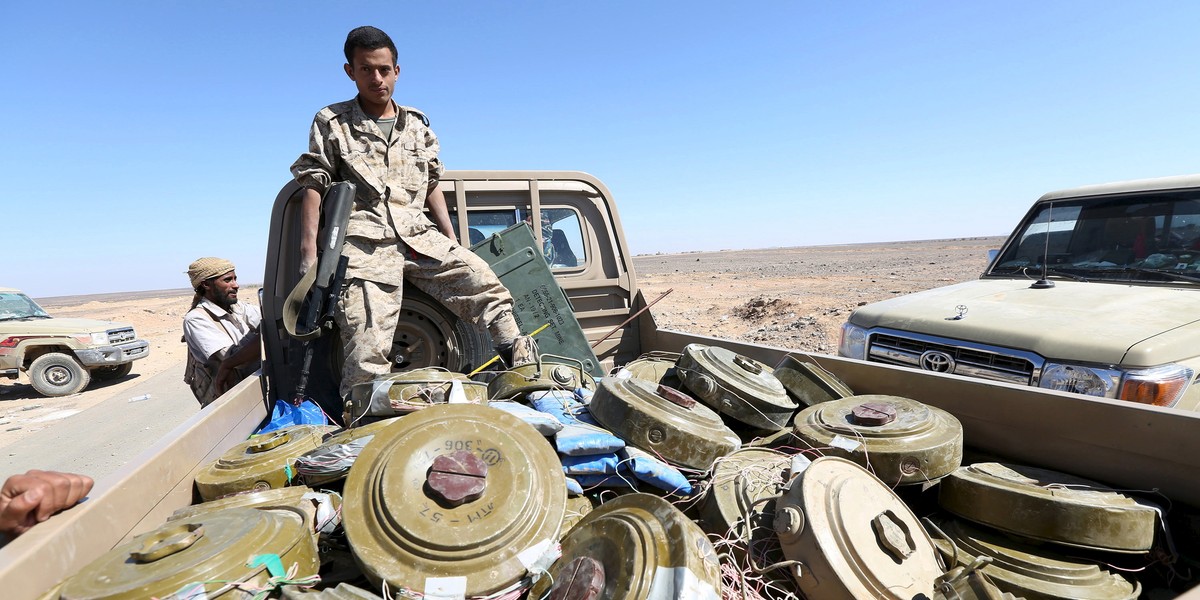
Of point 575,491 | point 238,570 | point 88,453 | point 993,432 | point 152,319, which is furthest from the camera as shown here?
point 152,319

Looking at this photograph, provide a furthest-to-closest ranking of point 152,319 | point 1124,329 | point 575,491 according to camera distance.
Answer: point 152,319, point 1124,329, point 575,491

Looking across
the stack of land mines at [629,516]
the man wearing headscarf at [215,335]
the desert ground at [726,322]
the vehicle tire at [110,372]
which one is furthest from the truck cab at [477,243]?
the vehicle tire at [110,372]

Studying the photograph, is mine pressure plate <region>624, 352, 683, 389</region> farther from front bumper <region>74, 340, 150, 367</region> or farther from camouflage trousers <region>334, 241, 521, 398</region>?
front bumper <region>74, 340, 150, 367</region>

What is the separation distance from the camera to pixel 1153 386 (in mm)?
2615

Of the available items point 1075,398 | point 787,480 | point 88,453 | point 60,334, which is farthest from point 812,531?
point 60,334

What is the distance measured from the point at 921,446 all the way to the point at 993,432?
0.55 meters

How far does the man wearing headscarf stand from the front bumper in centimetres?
892

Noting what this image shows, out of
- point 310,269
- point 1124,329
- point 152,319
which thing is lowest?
point 152,319

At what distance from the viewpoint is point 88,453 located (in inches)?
253

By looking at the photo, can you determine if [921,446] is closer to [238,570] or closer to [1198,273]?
[238,570]

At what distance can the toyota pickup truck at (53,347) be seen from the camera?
33.8 feet

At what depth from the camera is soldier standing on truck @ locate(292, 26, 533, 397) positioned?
129 inches

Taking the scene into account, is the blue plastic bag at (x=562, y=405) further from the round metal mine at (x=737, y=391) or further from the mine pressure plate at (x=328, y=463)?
the mine pressure plate at (x=328, y=463)

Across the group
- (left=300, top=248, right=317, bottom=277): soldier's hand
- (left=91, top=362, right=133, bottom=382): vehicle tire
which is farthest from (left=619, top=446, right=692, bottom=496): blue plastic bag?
(left=91, top=362, right=133, bottom=382): vehicle tire
